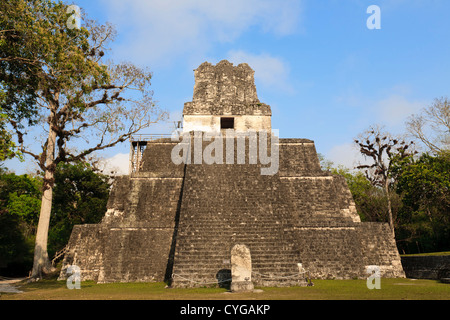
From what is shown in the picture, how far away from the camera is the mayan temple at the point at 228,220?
28.2 ft

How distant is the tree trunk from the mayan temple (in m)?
1.30

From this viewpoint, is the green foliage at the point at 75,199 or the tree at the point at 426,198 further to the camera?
the green foliage at the point at 75,199

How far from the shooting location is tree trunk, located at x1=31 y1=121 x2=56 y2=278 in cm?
1215

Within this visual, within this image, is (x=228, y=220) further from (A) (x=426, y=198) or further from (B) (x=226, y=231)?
(A) (x=426, y=198)

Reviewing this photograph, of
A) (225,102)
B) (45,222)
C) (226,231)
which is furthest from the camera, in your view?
(225,102)

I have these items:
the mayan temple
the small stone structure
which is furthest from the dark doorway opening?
the small stone structure

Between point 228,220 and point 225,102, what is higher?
point 225,102
